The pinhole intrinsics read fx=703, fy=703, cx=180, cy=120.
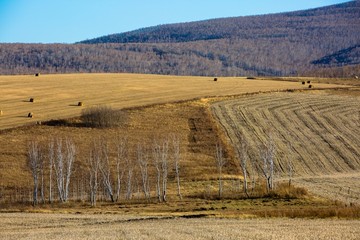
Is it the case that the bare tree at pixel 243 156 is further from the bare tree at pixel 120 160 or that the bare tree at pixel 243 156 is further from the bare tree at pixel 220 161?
the bare tree at pixel 120 160

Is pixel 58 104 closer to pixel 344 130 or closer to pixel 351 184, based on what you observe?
pixel 344 130

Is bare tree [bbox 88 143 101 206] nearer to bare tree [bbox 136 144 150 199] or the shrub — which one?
bare tree [bbox 136 144 150 199]

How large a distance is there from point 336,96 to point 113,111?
40084 millimetres

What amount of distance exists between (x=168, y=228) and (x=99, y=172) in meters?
32.4

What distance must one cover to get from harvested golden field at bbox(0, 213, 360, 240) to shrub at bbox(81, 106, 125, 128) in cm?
3930

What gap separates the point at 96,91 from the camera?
110312mm

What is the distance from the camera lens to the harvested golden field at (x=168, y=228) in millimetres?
35000

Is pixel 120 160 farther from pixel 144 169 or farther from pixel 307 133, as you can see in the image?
pixel 307 133

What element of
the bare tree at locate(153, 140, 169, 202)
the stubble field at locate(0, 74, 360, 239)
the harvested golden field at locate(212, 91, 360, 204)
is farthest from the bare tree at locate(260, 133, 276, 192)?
the bare tree at locate(153, 140, 169, 202)

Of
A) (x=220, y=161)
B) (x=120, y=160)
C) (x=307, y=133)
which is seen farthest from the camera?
(x=307, y=133)

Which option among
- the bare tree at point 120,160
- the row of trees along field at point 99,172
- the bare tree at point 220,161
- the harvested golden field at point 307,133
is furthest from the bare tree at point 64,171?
the harvested golden field at point 307,133

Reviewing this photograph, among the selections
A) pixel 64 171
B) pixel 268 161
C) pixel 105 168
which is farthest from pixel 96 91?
pixel 268 161

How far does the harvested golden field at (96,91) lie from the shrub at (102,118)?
10.1 feet

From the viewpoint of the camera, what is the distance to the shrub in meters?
86.1
